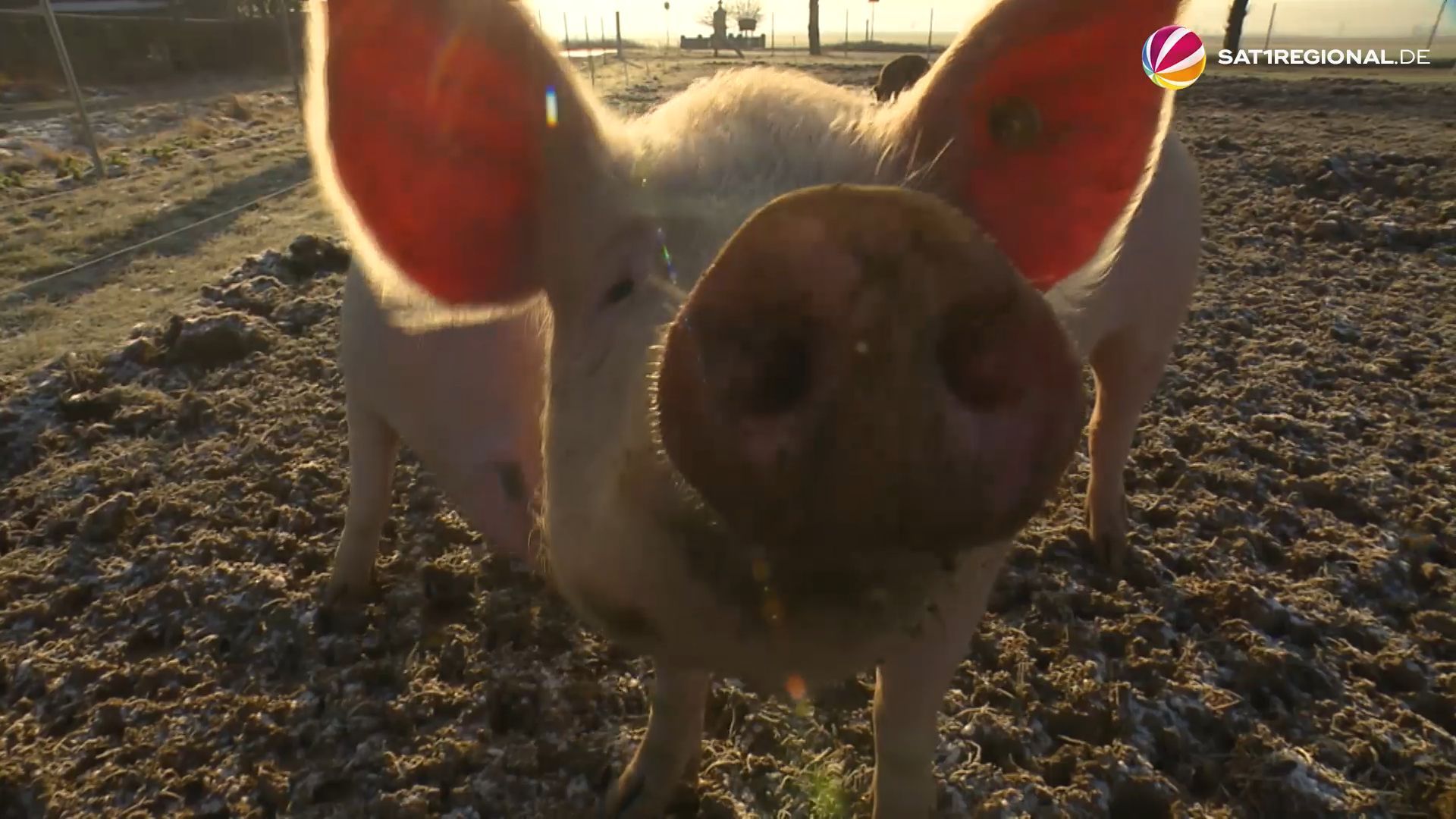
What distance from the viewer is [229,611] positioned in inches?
89.9

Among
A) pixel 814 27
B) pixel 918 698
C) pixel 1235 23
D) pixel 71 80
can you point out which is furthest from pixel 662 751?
pixel 814 27

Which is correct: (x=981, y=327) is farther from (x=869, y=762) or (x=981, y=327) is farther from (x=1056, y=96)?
(x=869, y=762)

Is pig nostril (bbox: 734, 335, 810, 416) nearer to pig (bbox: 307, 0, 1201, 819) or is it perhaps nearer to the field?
pig (bbox: 307, 0, 1201, 819)

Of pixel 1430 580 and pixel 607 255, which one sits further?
pixel 1430 580

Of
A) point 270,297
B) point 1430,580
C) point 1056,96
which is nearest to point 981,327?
point 1056,96

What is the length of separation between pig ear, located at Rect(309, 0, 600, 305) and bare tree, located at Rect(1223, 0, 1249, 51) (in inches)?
766

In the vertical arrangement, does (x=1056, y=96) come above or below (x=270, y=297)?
above

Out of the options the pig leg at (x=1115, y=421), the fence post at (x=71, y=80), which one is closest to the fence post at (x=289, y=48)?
the fence post at (x=71, y=80)

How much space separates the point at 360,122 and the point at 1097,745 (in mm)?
1996

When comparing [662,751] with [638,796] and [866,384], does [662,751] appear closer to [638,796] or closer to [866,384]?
[638,796]

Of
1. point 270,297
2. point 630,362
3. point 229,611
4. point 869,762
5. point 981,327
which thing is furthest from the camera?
point 270,297

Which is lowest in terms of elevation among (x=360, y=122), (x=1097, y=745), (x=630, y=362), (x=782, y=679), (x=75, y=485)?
(x=1097, y=745)

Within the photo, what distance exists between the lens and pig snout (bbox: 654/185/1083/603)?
2.17 ft

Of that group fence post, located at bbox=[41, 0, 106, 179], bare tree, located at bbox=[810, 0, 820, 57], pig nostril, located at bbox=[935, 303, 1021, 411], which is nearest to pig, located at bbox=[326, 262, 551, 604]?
pig nostril, located at bbox=[935, 303, 1021, 411]
